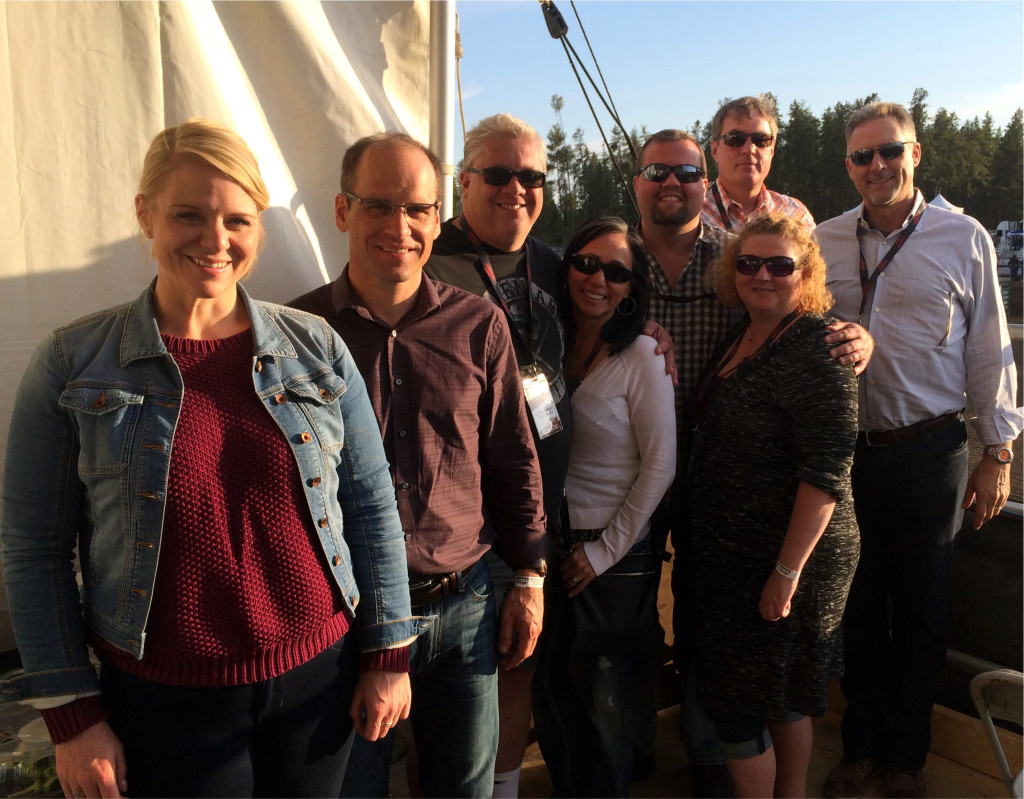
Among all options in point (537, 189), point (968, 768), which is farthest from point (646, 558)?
point (968, 768)

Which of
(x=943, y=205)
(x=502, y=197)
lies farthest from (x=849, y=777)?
(x=502, y=197)

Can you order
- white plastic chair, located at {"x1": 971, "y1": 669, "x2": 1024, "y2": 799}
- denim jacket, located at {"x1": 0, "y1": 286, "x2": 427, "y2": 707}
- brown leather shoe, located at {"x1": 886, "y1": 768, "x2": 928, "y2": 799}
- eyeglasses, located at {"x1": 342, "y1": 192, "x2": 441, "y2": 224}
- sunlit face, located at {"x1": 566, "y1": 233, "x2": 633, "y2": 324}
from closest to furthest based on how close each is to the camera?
denim jacket, located at {"x1": 0, "y1": 286, "x2": 427, "y2": 707} → eyeglasses, located at {"x1": 342, "y1": 192, "x2": 441, "y2": 224} → white plastic chair, located at {"x1": 971, "y1": 669, "x2": 1024, "y2": 799} → sunlit face, located at {"x1": 566, "y1": 233, "x2": 633, "y2": 324} → brown leather shoe, located at {"x1": 886, "y1": 768, "x2": 928, "y2": 799}

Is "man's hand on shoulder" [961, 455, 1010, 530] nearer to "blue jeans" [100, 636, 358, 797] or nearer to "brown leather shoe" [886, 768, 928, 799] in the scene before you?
"brown leather shoe" [886, 768, 928, 799]

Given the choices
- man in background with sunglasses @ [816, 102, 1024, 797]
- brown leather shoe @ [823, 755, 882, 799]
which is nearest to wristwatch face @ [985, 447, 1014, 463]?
man in background with sunglasses @ [816, 102, 1024, 797]

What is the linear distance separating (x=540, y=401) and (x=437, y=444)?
44cm

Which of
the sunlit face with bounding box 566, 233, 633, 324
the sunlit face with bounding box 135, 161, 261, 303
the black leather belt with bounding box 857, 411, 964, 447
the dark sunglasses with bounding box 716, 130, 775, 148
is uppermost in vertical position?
the dark sunglasses with bounding box 716, 130, 775, 148

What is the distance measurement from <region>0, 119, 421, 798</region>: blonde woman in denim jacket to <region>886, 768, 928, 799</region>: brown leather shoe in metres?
2.27

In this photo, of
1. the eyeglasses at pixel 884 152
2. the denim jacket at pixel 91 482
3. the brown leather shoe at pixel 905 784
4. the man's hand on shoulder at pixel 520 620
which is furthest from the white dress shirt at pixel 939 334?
the denim jacket at pixel 91 482

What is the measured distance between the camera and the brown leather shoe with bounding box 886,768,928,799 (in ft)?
9.06

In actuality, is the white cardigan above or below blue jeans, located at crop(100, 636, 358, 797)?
above

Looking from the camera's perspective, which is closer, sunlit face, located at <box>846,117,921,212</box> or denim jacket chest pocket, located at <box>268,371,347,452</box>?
denim jacket chest pocket, located at <box>268,371,347,452</box>

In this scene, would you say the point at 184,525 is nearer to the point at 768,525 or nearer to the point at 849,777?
the point at 768,525

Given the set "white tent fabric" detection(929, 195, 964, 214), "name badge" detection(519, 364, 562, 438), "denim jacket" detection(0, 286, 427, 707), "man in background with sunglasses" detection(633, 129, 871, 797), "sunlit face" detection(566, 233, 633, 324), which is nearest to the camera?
"denim jacket" detection(0, 286, 427, 707)

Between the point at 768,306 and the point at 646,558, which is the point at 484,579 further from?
the point at 768,306
